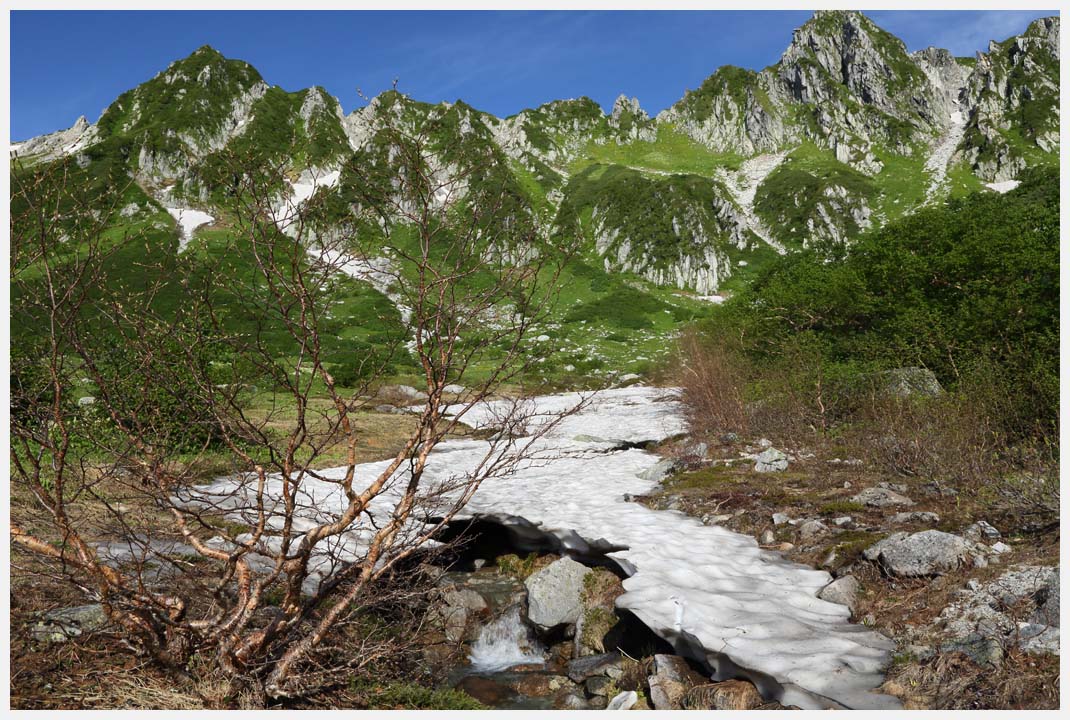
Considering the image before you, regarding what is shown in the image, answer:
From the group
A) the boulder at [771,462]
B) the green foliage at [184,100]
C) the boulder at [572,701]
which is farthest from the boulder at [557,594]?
the green foliage at [184,100]

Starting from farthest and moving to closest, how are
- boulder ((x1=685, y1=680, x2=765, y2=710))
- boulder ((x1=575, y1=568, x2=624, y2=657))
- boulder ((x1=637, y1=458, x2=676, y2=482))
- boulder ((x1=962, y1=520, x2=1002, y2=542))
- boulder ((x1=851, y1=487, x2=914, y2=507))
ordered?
boulder ((x1=637, y1=458, x2=676, y2=482)), boulder ((x1=851, y1=487, x2=914, y2=507)), boulder ((x1=962, y1=520, x2=1002, y2=542)), boulder ((x1=575, y1=568, x2=624, y2=657)), boulder ((x1=685, y1=680, x2=765, y2=710))

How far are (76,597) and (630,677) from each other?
518cm

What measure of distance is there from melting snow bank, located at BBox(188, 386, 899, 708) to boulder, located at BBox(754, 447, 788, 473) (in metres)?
2.12

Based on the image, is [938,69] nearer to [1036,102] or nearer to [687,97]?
[1036,102]

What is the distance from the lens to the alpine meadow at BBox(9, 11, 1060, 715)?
4285mm

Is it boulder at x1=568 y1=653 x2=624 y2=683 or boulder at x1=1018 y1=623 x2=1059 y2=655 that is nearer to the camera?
boulder at x1=1018 y1=623 x2=1059 y2=655

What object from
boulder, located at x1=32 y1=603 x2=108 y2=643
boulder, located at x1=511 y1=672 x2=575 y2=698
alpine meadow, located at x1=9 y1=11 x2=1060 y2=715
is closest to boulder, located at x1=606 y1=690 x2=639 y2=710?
alpine meadow, located at x1=9 y1=11 x2=1060 y2=715

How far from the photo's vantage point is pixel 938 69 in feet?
420

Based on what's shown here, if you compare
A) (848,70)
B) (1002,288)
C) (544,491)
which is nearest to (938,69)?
(848,70)

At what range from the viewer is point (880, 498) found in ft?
28.9

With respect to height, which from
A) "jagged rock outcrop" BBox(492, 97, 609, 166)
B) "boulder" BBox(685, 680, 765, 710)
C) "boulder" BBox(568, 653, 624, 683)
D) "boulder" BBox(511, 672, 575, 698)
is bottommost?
"boulder" BBox(511, 672, 575, 698)

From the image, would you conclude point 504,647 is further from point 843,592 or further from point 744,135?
point 744,135

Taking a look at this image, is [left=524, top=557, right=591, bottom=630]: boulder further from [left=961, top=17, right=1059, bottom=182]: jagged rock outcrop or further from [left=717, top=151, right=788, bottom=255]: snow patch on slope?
[left=961, top=17, right=1059, bottom=182]: jagged rock outcrop

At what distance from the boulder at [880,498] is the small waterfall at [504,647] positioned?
Result: 206 inches
